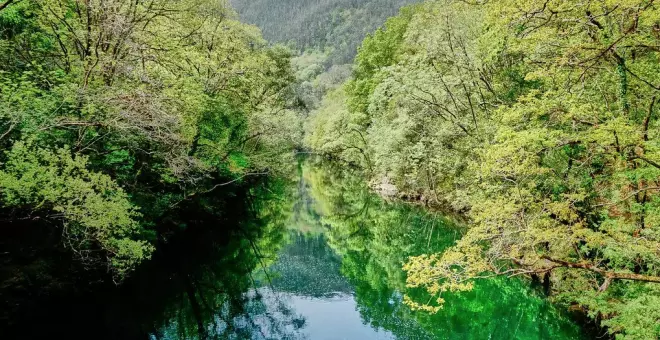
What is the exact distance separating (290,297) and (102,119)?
9.29 m

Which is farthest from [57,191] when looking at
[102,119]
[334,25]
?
[334,25]

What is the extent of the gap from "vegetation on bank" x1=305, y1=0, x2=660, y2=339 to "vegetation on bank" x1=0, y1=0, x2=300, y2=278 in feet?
27.7

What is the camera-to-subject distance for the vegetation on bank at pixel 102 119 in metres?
11.3

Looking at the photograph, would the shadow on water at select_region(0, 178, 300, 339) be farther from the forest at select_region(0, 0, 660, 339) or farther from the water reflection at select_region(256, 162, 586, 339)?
the water reflection at select_region(256, 162, 586, 339)

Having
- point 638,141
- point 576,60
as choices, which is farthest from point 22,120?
point 638,141

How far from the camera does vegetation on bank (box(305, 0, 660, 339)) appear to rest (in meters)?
8.39

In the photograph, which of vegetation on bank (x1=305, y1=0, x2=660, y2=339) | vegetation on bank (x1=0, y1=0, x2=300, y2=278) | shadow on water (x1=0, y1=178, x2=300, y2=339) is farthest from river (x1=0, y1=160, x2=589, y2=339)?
vegetation on bank (x1=0, y1=0, x2=300, y2=278)

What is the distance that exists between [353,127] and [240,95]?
19.4 metres

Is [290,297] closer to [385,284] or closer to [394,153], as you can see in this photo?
[385,284]

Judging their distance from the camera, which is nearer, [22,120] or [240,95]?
[22,120]

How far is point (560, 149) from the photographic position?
473 inches

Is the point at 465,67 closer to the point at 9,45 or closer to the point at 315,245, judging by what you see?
the point at 315,245

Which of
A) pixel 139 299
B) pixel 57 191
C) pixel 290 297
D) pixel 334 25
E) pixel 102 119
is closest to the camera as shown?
pixel 57 191

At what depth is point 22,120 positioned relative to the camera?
11438 millimetres
